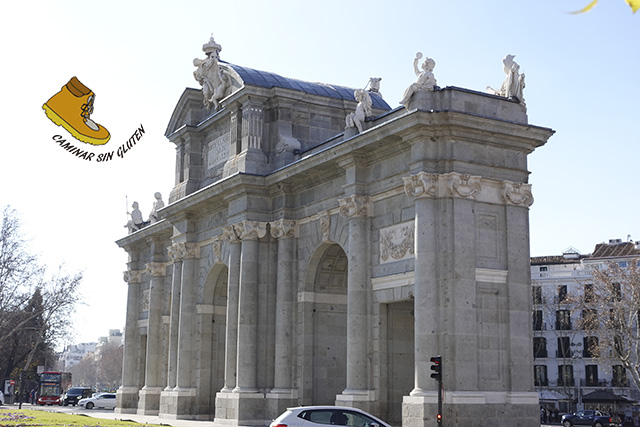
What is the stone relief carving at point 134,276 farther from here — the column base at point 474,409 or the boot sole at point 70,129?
the boot sole at point 70,129

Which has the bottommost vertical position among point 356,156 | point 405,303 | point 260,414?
point 260,414

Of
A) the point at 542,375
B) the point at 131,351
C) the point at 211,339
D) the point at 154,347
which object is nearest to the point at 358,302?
the point at 211,339

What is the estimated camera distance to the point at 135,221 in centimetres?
5300

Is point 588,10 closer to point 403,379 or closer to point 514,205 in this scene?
point 514,205

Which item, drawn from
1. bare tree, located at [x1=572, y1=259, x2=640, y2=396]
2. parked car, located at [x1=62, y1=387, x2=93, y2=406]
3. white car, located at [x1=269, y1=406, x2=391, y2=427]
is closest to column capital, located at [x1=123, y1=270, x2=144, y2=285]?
bare tree, located at [x1=572, y1=259, x2=640, y2=396]

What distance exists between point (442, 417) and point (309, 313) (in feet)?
33.1

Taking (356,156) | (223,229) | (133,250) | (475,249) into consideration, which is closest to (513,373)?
(475,249)

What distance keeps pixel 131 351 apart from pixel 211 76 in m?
19.5

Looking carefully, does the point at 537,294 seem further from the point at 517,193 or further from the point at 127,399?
the point at 517,193

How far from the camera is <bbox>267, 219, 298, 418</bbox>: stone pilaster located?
107 feet

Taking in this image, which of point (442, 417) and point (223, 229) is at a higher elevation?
point (223, 229)

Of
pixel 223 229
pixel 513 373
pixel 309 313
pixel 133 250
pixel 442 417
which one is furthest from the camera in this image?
pixel 133 250

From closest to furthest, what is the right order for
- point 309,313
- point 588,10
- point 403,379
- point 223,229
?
point 588,10
point 403,379
point 309,313
point 223,229

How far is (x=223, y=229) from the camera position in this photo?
3675cm
